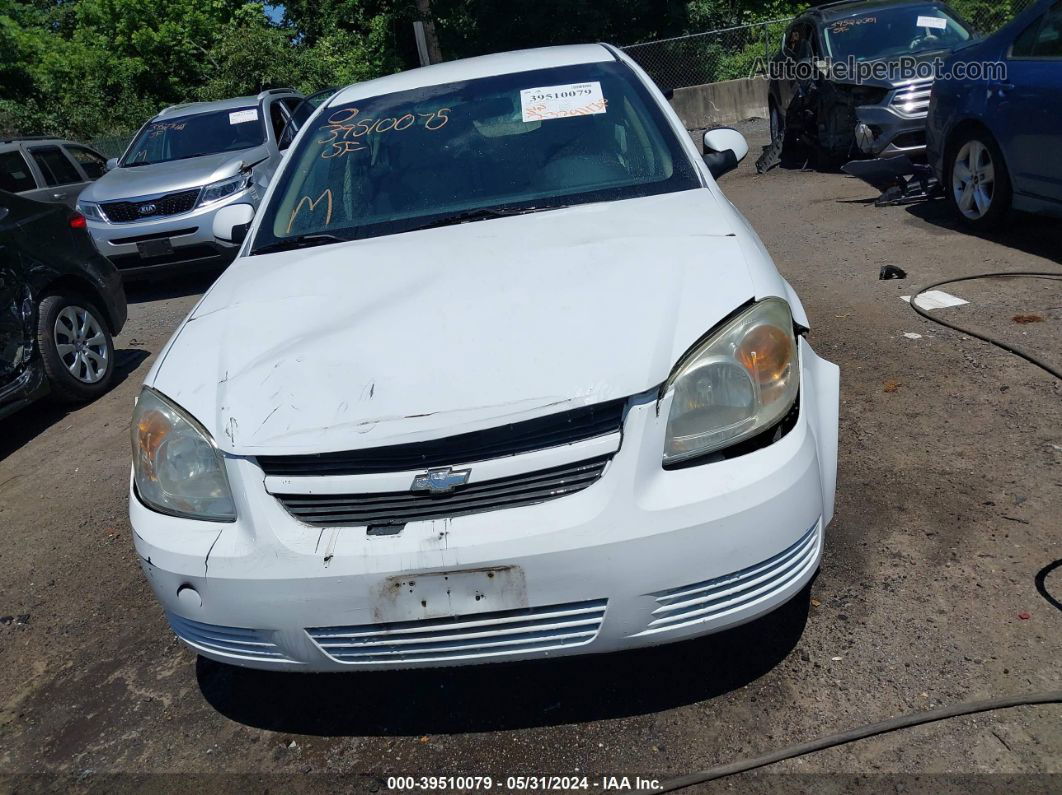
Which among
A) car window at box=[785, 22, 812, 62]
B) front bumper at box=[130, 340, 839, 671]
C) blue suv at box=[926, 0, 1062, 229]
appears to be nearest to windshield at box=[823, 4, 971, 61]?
car window at box=[785, 22, 812, 62]

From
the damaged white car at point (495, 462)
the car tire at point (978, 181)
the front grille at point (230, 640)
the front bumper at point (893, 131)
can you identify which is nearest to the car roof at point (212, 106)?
the front bumper at point (893, 131)

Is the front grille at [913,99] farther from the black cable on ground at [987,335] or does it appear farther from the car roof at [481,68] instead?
the car roof at [481,68]

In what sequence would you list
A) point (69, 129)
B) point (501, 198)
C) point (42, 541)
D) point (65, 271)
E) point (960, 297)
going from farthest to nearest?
point (69, 129)
point (65, 271)
point (960, 297)
point (42, 541)
point (501, 198)

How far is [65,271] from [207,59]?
2612cm

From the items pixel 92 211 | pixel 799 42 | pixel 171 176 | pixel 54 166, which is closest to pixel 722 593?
pixel 171 176

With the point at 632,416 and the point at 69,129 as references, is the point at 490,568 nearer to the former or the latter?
the point at 632,416

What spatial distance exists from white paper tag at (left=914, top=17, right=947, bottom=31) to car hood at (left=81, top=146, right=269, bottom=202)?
7107 millimetres

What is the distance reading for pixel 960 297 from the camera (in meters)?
5.75

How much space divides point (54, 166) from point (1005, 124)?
419 inches

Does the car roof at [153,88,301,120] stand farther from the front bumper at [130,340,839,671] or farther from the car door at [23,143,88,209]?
the front bumper at [130,340,839,671]

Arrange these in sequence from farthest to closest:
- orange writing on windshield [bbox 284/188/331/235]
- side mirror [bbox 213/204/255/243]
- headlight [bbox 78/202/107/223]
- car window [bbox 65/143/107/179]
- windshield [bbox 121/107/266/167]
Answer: car window [bbox 65/143/107/179], windshield [bbox 121/107/266/167], headlight [bbox 78/202/107/223], side mirror [bbox 213/204/255/243], orange writing on windshield [bbox 284/188/331/235]

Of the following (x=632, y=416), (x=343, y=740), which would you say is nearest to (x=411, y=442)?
(x=632, y=416)

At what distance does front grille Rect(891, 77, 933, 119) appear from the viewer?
9258 millimetres

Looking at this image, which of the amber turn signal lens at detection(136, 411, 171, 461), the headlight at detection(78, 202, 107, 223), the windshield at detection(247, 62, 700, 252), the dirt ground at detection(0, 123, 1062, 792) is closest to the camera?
the dirt ground at detection(0, 123, 1062, 792)
